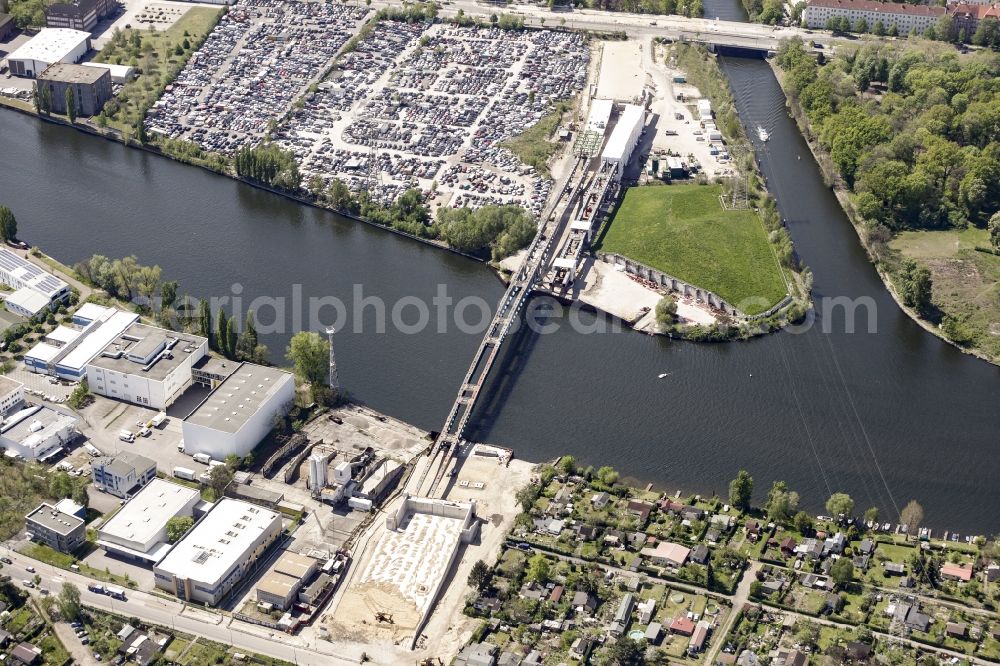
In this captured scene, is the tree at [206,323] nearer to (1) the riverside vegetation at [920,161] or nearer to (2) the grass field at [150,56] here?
(2) the grass field at [150,56]

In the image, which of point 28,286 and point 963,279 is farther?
point 963,279

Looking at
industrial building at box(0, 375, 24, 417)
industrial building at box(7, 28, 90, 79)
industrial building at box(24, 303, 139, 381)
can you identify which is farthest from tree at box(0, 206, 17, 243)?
industrial building at box(7, 28, 90, 79)

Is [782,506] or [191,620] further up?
[782,506]

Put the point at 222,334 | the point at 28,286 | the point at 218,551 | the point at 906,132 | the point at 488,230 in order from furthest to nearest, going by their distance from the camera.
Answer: the point at 906,132 → the point at 488,230 → the point at 28,286 → the point at 222,334 → the point at 218,551

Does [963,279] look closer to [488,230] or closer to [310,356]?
[488,230]

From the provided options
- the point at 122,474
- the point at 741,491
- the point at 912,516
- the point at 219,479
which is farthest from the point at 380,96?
the point at 912,516

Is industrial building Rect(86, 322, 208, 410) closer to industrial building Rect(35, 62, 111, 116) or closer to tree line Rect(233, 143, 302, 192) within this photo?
tree line Rect(233, 143, 302, 192)

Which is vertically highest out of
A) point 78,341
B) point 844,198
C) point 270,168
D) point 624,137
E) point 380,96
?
point 624,137

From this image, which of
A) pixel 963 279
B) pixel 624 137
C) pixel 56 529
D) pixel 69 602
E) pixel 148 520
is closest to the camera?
pixel 69 602
